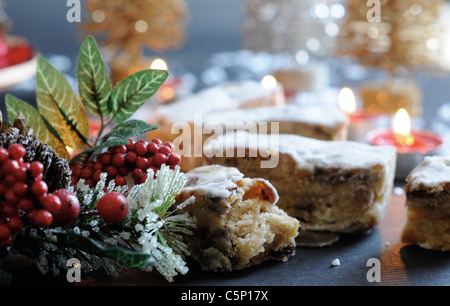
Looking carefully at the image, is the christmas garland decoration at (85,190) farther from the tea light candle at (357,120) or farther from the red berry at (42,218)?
the tea light candle at (357,120)

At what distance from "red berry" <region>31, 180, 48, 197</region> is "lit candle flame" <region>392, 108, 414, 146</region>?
1.42 metres

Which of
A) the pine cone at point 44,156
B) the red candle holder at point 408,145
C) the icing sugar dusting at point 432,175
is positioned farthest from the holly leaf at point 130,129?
the red candle holder at point 408,145

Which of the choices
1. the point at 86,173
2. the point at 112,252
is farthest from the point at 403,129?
the point at 112,252

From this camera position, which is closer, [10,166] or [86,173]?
[10,166]

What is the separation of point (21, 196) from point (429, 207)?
38.3 inches

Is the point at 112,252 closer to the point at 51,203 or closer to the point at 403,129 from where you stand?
the point at 51,203

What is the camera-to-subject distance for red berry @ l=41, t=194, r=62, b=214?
0.97m

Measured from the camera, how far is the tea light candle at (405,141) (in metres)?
1.84

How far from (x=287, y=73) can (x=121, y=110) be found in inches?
74.8

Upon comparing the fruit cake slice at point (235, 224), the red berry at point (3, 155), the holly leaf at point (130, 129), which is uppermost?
the holly leaf at point (130, 129)

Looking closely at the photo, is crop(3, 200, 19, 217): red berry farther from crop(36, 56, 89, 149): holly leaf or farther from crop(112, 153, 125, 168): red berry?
crop(36, 56, 89, 149): holly leaf

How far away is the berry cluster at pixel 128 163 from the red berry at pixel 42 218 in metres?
0.26

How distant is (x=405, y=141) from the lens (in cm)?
196

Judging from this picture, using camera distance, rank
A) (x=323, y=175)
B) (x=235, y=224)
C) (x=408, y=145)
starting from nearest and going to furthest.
Answer: (x=235, y=224) → (x=323, y=175) → (x=408, y=145)
